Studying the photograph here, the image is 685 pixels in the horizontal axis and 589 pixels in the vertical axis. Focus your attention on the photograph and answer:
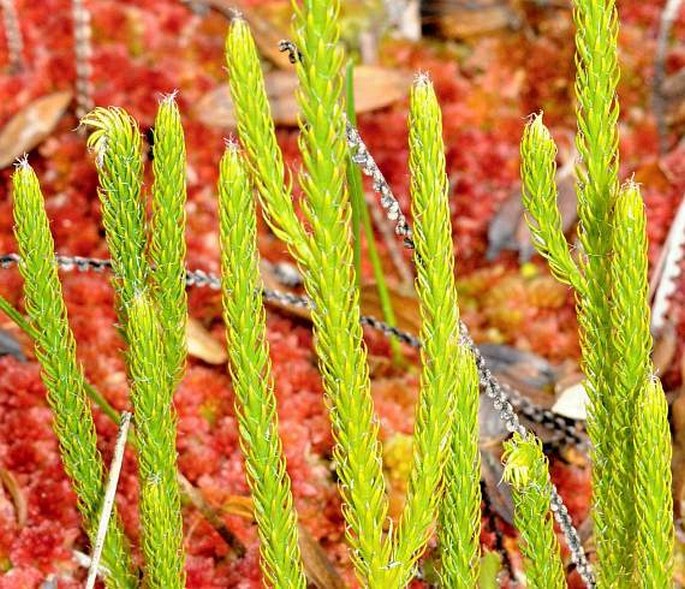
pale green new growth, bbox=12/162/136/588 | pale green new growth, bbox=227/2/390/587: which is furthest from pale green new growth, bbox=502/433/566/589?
pale green new growth, bbox=12/162/136/588

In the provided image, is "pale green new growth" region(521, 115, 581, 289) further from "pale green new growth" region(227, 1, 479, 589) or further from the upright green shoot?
the upright green shoot

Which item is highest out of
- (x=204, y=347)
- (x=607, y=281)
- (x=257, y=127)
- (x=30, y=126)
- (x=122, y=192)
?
(x=257, y=127)

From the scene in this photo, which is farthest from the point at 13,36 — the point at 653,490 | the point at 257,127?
the point at 653,490

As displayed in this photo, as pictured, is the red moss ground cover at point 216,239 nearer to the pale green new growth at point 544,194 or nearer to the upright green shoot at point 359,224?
the upright green shoot at point 359,224

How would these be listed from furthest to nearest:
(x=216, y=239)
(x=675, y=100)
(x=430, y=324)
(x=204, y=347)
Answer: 1. (x=675, y=100)
2. (x=216, y=239)
3. (x=204, y=347)
4. (x=430, y=324)

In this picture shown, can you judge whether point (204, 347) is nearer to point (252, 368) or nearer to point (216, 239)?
point (216, 239)

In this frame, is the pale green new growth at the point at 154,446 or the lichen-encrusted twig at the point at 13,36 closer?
the pale green new growth at the point at 154,446

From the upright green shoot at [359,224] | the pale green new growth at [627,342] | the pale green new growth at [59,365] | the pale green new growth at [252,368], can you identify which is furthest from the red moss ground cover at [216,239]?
the pale green new growth at [627,342]
